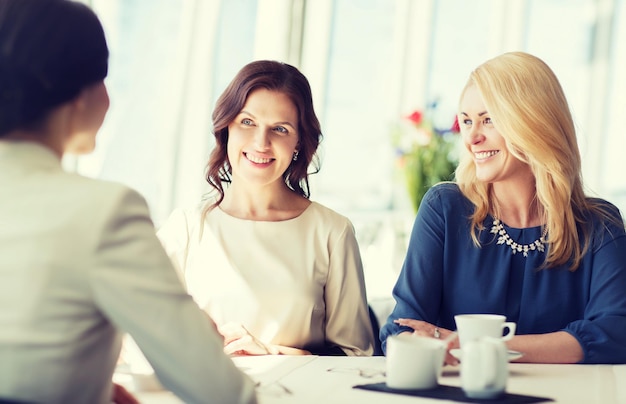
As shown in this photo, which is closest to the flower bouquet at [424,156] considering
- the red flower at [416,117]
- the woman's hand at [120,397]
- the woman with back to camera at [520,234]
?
the red flower at [416,117]

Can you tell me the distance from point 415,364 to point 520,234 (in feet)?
3.24

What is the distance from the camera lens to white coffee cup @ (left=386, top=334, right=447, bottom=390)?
58.6 inches

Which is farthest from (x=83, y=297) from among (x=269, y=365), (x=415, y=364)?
(x=269, y=365)

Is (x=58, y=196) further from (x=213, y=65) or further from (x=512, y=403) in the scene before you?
(x=213, y=65)

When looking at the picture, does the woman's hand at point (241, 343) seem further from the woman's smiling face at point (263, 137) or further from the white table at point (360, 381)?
the woman's smiling face at point (263, 137)

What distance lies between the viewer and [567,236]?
90.8 inches

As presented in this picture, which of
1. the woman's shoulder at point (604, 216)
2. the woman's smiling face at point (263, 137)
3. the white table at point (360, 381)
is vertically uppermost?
the woman's smiling face at point (263, 137)

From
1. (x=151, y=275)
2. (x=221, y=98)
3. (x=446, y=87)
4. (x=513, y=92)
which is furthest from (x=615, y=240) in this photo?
(x=446, y=87)

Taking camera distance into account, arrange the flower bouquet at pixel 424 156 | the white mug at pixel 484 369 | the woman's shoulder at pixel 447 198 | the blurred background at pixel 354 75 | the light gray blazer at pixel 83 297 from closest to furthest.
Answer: the light gray blazer at pixel 83 297
the white mug at pixel 484 369
the woman's shoulder at pixel 447 198
the blurred background at pixel 354 75
the flower bouquet at pixel 424 156

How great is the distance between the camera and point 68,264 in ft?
3.31

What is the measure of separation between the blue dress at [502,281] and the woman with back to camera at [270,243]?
0.21 m

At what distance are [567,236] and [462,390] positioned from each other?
0.95 metres

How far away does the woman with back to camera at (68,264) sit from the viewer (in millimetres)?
1011

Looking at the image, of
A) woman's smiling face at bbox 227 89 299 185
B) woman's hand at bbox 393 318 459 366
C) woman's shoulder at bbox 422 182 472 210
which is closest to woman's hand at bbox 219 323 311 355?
woman's hand at bbox 393 318 459 366
